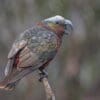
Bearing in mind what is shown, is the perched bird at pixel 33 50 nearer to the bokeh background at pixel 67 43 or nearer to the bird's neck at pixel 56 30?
the bird's neck at pixel 56 30

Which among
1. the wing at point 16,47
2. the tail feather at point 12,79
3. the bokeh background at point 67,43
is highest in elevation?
the wing at point 16,47

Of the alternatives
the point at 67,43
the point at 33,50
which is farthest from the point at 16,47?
the point at 67,43

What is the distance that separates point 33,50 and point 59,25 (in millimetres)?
538

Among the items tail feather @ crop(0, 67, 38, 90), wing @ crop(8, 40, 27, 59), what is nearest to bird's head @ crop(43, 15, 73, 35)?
wing @ crop(8, 40, 27, 59)

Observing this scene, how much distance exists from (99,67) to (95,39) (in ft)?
1.75

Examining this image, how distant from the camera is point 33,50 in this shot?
477cm

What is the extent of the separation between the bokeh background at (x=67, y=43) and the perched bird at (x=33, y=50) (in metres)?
2.75

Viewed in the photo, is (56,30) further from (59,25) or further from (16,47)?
(16,47)

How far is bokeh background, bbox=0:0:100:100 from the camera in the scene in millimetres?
8258

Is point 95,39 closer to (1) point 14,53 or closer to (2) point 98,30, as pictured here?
(2) point 98,30

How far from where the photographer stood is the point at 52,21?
5.19 meters

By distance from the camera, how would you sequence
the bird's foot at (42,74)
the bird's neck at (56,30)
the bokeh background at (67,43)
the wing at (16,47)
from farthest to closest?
the bokeh background at (67,43) < the bird's neck at (56,30) < the bird's foot at (42,74) < the wing at (16,47)

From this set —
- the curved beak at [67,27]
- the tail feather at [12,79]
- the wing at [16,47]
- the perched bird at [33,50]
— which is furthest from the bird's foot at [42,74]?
the curved beak at [67,27]

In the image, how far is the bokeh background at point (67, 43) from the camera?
27.1 ft
